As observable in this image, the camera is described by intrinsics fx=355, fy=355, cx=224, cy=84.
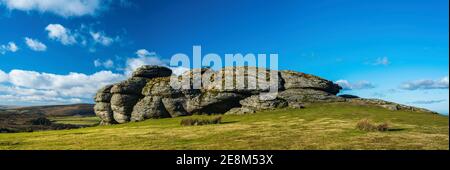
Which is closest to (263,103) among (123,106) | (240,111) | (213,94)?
(240,111)

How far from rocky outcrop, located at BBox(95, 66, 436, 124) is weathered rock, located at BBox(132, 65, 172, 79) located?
264cm

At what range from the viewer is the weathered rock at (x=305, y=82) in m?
84.3

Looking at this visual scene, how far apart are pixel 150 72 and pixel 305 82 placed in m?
42.9

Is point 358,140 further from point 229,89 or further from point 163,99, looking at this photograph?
point 163,99

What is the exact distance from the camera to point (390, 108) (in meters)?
65.0

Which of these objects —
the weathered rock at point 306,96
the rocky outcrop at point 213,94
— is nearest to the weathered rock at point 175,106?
the rocky outcrop at point 213,94

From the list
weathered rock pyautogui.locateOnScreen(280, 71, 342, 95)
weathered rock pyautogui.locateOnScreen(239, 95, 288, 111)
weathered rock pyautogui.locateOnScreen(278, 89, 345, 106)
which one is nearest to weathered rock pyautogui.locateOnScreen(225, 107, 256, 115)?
weathered rock pyautogui.locateOnScreen(239, 95, 288, 111)

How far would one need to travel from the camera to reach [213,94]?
8269 centimetres

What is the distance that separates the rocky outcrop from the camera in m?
78.5

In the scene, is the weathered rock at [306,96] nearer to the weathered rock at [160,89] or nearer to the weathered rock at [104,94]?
the weathered rock at [160,89]

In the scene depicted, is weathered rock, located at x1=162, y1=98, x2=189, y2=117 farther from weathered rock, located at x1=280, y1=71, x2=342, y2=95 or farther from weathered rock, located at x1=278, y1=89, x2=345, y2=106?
weathered rock, located at x1=280, y1=71, x2=342, y2=95

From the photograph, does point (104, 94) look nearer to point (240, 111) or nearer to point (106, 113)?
point (106, 113)
